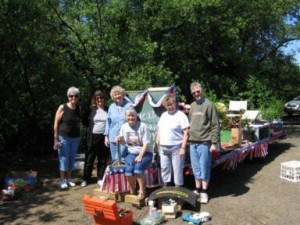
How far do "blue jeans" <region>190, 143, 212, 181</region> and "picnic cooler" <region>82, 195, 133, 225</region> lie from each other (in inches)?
55.8

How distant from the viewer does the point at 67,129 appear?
6844mm

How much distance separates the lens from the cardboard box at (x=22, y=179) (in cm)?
714

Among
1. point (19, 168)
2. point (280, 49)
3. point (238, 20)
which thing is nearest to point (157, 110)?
point (19, 168)

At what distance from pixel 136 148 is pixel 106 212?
1284mm

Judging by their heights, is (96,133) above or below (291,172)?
above

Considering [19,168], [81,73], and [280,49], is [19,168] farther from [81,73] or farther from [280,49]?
[280,49]

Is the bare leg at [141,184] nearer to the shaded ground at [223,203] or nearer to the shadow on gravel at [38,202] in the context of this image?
the shaded ground at [223,203]

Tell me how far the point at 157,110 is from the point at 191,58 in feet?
28.3

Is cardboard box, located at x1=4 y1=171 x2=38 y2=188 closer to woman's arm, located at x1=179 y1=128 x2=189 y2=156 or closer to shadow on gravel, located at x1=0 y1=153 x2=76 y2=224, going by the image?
shadow on gravel, located at x1=0 y1=153 x2=76 y2=224

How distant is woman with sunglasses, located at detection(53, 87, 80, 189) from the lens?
6.85 meters

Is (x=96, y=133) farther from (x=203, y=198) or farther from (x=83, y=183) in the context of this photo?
(x=203, y=198)

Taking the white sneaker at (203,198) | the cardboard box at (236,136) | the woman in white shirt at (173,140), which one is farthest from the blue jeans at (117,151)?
the cardboard box at (236,136)

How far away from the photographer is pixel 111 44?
1141 cm

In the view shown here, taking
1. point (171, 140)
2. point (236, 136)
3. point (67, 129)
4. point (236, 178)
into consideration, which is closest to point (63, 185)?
point (67, 129)
